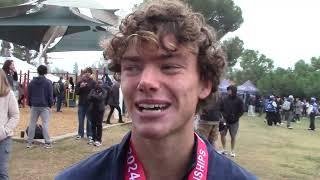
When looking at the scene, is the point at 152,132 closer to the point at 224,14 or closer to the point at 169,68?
the point at 169,68

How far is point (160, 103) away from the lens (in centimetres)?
198

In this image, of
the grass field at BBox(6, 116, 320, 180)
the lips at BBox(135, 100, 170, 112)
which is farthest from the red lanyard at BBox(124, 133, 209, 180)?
the grass field at BBox(6, 116, 320, 180)

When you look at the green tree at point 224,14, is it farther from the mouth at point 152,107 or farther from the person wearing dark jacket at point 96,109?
the mouth at point 152,107

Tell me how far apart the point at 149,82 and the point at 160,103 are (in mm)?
85

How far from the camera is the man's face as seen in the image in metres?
1.97

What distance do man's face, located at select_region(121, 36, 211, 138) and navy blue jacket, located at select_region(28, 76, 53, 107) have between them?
9.30 m

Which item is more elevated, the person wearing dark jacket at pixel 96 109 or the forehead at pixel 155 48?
the forehead at pixel 155 48

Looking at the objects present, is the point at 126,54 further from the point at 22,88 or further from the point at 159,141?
the point at 22,88

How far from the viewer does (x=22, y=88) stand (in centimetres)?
2622

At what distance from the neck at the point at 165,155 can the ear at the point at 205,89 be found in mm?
197

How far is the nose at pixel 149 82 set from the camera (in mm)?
1979

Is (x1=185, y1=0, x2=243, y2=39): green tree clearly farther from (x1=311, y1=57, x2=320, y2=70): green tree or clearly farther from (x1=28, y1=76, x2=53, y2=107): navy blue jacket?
(x1=28, y1=76, x2=53, y2=107): navy blue jacket

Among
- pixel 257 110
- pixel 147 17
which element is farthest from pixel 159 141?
pixel 257 110

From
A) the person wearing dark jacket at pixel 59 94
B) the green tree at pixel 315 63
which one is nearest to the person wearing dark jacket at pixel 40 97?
the person wearing dark jacket at pixel 59 94
